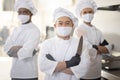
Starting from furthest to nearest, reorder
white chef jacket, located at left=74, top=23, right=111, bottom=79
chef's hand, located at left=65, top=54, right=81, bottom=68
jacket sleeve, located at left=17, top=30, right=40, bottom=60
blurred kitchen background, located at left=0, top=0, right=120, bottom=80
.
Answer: blurred kitchen background, located at left=0, top=0, right=120, bottom=80
white chef jacket, located at left=74, top=23, right=111, bottom=79
jacket sleeve, located at left=17, top=30, right=40, bottom=60
chef's hand, located at left=65, top=54, right=81, bottom=68

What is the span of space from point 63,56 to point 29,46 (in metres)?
0.37

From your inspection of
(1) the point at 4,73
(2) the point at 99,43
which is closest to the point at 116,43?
(2) the point at 99,43

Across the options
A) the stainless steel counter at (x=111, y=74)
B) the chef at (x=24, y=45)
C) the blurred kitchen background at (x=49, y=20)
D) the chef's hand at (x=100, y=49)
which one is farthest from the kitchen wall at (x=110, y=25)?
the chef at (x=24, y=45)

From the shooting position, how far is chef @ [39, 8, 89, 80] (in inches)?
47.9

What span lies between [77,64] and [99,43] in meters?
0.57

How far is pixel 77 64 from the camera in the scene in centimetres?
122

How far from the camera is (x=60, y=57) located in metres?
1.25

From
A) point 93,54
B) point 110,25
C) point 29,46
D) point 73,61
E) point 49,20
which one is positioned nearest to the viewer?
point 73,61

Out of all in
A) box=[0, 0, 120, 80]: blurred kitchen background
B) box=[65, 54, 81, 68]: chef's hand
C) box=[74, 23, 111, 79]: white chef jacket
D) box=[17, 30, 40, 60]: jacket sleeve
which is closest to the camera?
box=[65, 54, 81, 68]: chef's hand

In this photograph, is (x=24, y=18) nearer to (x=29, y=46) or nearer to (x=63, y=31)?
(x=29, y=46)

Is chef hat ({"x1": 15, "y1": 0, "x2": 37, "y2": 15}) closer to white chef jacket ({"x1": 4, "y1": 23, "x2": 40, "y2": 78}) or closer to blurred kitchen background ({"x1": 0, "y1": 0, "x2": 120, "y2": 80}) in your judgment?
white chef jacket ({"x1": 4, "y1": 23, "x2": 40, "y2": 78})

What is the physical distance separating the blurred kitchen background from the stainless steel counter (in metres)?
0.25

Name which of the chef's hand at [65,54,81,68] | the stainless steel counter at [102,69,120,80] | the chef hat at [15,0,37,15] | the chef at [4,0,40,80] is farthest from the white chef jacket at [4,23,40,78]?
the stainless steel counter at [102,69,120,80]

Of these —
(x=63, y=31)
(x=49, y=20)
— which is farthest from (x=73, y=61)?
(x=49, y=20)
